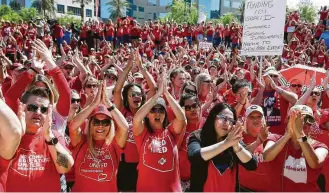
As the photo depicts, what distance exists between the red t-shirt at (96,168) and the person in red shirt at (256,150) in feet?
3.72

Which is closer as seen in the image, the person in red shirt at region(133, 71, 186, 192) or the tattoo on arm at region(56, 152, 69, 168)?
the tattoo on arm at region(56, 152, 69, 168)

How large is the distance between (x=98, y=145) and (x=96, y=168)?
8.1 inches

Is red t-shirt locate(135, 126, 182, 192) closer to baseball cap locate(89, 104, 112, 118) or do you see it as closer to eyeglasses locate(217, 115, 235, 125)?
baseball cap locate(89, 104, 112, 118)

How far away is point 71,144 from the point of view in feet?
11.5

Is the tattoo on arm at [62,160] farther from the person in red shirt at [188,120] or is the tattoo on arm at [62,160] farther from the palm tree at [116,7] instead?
the palm tree at [116,7]

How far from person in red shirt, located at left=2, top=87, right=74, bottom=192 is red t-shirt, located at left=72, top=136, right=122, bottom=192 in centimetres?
31

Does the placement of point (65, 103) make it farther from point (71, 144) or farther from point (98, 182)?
point (98, 182)

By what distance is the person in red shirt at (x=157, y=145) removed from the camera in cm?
345

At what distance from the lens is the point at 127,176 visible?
4137 millimetres

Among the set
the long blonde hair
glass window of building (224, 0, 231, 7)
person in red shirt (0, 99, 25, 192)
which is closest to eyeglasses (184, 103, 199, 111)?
the long blonde hair

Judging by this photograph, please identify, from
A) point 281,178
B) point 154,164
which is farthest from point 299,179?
point 154,164

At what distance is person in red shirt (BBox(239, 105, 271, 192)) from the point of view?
11.5ft

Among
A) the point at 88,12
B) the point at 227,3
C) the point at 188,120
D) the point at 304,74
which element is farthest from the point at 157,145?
the point at 227,3

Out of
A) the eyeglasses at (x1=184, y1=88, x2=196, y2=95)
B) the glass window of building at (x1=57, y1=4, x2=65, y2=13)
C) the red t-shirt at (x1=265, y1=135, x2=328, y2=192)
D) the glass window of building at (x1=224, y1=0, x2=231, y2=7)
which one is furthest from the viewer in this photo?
the glass window of building at (x1=224, y1=0, x2=231, y2=7)
